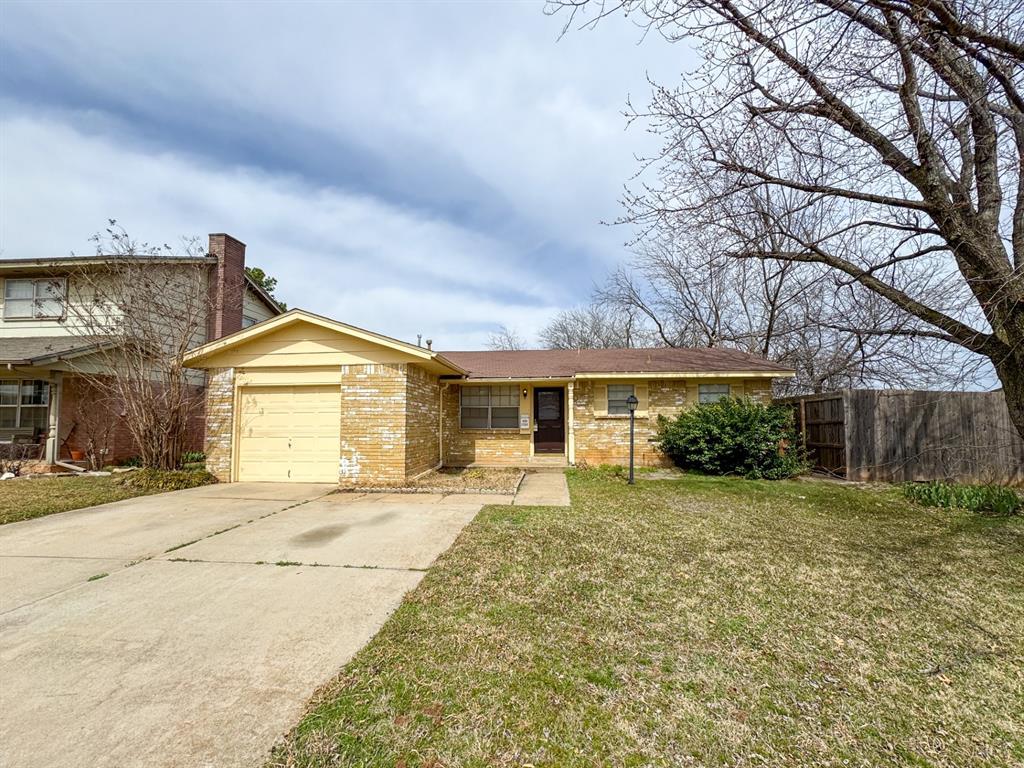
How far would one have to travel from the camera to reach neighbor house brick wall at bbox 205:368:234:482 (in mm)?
10148

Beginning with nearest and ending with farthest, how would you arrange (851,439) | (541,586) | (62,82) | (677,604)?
(677,604) < (541,586) < (62,82) < (851,439)

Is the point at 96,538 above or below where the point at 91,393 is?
below

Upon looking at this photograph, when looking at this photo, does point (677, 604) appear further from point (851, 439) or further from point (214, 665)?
point (851, 439)

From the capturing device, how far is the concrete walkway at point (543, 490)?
7953 mm

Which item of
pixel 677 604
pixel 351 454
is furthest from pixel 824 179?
pixel 351 454

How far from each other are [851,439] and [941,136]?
742 centimetres

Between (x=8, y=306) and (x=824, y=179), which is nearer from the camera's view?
(x=824, y=179)

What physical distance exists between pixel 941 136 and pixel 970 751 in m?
5.61

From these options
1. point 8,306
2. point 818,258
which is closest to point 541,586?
point 818,258

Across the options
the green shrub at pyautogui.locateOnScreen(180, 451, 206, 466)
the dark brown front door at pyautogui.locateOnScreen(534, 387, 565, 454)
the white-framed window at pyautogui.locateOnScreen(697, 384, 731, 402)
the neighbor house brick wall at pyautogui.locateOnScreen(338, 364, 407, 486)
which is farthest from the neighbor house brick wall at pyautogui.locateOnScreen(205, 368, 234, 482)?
the white-framed window at pyautogui.locateOnScreen(697, 384, 731, 402)

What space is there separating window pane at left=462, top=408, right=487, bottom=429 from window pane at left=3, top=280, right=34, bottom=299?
1339 centimetres

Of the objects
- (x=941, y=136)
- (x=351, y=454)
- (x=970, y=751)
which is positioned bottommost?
(x=970, y=751)

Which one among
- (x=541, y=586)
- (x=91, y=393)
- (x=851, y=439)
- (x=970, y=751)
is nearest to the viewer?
(x=970, y=751)

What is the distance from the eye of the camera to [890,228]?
234 inches
